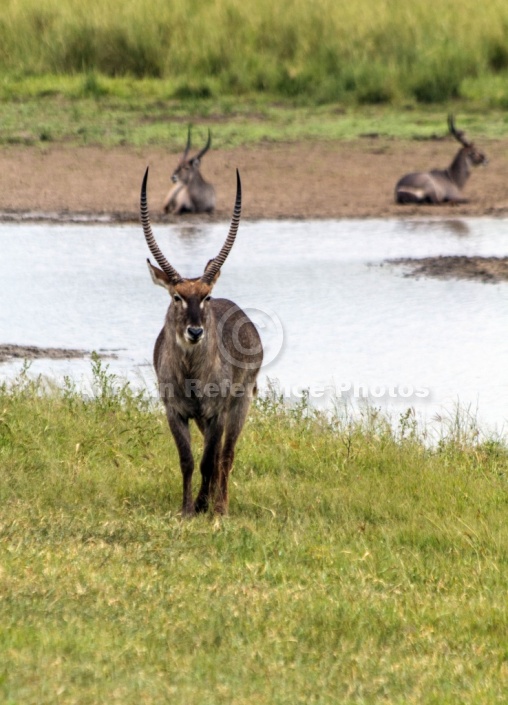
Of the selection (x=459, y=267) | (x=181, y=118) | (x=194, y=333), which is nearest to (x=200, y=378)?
(x=194, y=333)

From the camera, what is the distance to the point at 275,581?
5086mm

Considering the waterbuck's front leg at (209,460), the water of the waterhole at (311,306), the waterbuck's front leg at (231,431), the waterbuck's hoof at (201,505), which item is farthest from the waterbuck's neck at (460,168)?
the waterbuck's hoof at (201,505)

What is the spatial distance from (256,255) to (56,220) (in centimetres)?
267

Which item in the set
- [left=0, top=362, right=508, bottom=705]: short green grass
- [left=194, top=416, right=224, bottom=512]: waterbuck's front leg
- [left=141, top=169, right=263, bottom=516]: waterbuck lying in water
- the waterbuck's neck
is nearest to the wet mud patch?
the waterbuck's neck

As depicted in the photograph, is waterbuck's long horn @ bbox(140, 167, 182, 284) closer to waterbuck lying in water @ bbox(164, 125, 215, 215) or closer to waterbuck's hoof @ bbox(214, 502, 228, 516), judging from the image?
waterbuck's hoof @ bbox(214, 502, 228, 516)

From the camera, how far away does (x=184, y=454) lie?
6.28 metres

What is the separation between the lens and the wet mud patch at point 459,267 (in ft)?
39.3

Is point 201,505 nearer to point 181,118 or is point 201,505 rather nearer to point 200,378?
point 200,378

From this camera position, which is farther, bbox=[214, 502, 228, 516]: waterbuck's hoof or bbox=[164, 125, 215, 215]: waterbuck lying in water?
bbox=[164, 125, 215, 215]: waterbuck lying in water

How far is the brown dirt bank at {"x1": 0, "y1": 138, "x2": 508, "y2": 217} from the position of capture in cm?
1508

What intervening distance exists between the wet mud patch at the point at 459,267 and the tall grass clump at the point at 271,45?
837 cm

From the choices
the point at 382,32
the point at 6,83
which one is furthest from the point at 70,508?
the point at 382,32

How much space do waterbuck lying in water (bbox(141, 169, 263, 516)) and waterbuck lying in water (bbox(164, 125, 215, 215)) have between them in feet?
27.4

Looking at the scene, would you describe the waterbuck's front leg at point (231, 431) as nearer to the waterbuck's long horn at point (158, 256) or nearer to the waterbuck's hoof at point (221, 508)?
the waterbuck's hoof at point (221, 508)
